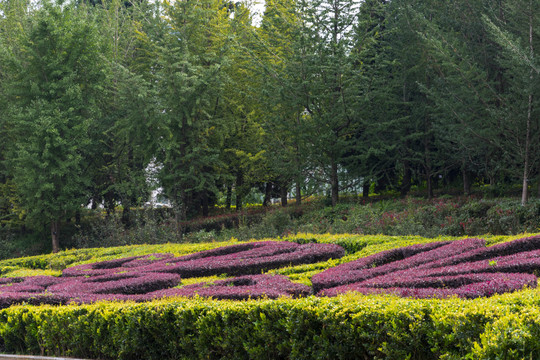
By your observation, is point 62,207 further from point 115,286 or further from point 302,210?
point 115,286

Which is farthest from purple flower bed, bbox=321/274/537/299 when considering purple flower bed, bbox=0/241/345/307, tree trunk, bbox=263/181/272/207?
tree trunk, bbox=263/181/272/207

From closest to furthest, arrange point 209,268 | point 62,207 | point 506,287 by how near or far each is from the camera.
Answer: point 506,287, point 209,268, point 62,207

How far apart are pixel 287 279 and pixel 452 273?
7.83ft

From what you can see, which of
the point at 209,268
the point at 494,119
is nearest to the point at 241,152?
the point at 494,119

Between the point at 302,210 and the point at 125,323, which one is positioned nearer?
the point at 125,323

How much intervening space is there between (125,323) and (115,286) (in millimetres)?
2519

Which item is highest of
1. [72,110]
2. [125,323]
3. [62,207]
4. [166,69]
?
[166,69]

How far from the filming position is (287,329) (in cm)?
504

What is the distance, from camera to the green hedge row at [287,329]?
155 inches

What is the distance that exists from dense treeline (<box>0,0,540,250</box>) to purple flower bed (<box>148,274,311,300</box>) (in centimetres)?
952

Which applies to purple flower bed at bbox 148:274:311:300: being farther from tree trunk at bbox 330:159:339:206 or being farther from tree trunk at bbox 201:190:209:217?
tree trunk at bbox 201:190:209:217

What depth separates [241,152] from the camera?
2050 centimetres

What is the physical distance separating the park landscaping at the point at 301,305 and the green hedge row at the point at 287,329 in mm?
12

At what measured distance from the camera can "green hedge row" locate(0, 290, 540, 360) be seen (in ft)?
12.9
